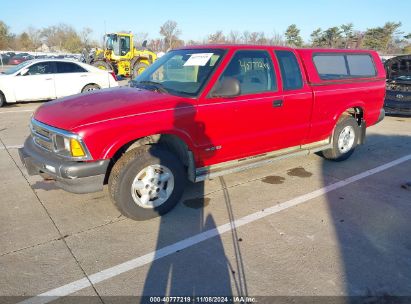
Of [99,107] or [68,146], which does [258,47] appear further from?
[68,146]

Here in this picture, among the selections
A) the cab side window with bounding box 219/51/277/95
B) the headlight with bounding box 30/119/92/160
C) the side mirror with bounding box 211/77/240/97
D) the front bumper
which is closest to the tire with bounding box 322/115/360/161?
the cab side window with bounding box 219/51/277/95

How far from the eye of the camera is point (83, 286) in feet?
9.15

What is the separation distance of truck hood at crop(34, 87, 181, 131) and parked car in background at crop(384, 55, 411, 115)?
27.6 ft

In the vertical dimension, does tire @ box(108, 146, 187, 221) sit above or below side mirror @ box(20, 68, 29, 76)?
below

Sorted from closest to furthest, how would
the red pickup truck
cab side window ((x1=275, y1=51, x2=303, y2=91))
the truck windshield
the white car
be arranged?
the red pickup truck, the truck windshield, cab side window ((x1=275, y1=51, x2=303, y2=91)), the white car

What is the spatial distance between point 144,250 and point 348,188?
3026 mm

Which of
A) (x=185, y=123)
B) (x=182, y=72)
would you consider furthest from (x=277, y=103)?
(x=185, y=123)

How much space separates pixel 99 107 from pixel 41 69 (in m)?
9.20

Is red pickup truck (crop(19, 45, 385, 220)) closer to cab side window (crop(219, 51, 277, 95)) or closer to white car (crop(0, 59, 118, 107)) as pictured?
cab side window (crop(219, 51, 277, 95))

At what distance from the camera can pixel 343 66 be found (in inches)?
227

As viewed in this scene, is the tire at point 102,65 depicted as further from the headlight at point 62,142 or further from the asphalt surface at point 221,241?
the headlight at point 62,142

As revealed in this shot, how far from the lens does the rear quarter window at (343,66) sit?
17.4 feet

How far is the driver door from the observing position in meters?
11.2

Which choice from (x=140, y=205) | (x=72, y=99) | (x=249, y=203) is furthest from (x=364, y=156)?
(x=72, y=99)
